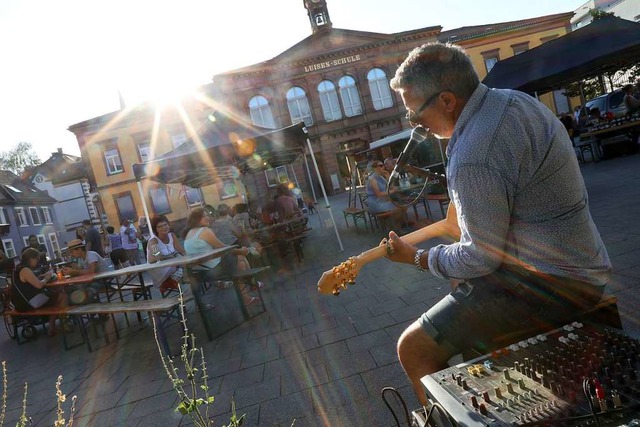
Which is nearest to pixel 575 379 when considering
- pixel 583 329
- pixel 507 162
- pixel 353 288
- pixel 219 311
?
pixel 583 329

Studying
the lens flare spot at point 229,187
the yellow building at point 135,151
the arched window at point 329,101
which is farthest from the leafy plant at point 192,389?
the arched window at point 329,101

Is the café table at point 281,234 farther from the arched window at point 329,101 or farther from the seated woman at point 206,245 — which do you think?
the arched window at point 329,101

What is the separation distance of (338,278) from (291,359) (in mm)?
Answer: 2363

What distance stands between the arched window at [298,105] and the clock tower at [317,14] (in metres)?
4.13

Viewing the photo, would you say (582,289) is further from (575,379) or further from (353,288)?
(353,288)

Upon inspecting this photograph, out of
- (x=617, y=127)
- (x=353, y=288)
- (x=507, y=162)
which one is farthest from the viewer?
(x=617, y=127)

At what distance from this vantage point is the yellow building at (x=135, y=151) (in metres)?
28.7

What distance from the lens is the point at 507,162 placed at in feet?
4.63

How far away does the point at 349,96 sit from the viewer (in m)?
29.1

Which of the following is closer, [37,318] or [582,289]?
[582,289]

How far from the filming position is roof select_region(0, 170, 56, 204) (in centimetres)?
3338

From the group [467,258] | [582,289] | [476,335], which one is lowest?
[476,335]

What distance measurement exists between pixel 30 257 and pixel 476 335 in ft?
25.2

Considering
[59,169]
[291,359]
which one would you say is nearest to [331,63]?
[291,359]
